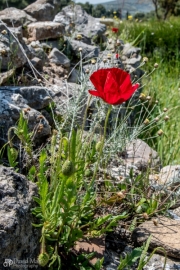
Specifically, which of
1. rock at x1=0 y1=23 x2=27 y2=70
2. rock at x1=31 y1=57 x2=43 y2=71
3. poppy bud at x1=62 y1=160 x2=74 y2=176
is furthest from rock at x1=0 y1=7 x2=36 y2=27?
poppy bud at x1=62 y1=160 x2=74 y2=176

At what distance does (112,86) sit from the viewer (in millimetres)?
1273

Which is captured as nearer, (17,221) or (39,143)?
(17,221)

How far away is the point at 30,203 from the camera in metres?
1.31

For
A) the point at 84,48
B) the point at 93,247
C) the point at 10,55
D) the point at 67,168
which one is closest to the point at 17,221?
the point at 67,168

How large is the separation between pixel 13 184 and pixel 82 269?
38 centimetres

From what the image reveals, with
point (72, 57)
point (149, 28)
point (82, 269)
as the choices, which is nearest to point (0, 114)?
point (82, 269)

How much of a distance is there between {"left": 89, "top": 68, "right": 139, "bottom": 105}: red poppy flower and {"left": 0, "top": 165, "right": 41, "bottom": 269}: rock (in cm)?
39

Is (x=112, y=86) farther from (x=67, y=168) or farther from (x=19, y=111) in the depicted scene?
(x=19, y=111)

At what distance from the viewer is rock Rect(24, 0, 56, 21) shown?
4.84 metres

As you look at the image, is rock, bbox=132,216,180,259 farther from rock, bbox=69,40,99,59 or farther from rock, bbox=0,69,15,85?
rock, bbox=69,40,99,59

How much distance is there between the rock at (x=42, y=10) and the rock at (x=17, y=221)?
3.87 metres

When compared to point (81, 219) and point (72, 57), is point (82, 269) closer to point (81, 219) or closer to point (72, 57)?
point (81, 219)

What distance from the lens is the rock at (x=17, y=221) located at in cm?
116

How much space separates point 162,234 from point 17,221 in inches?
29.3
